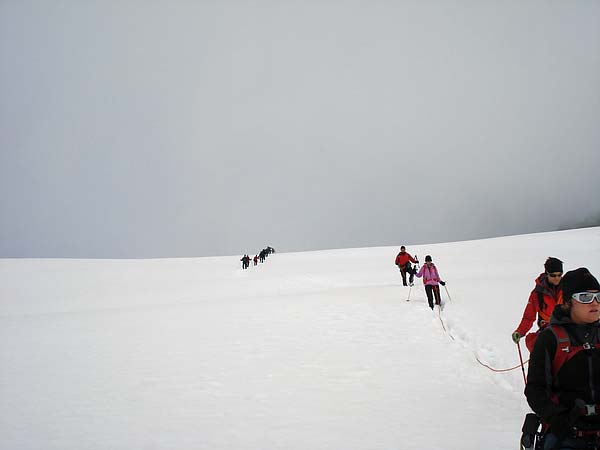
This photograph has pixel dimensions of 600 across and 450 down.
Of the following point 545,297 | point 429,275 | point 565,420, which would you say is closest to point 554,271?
point 545,297

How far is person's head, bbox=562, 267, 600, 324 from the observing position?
3383 millimetres

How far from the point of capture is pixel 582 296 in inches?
133

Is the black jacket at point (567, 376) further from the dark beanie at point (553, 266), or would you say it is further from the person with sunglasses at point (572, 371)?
the dark beanie at point (553, 266)

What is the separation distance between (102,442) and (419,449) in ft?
15.8

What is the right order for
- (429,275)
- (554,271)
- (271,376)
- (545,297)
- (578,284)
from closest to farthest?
(578,284) < (554,271) < (545,297) < (271,376) < (429,275)

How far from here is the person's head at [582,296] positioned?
3.38 m

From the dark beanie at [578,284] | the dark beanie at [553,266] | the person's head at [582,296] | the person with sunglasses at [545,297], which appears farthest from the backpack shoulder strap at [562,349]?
the dark beanie at [553,266]

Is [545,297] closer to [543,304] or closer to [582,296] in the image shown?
[543,304]

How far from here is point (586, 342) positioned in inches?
132

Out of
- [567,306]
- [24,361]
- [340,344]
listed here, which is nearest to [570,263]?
[340,344]

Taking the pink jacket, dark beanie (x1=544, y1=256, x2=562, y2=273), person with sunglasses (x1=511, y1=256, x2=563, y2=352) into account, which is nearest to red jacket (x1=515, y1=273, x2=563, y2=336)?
person with sunglasses (x1=511, y1=256, x2=563, y2=352)

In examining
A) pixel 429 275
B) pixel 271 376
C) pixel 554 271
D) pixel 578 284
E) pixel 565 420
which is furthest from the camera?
pixel 429 275

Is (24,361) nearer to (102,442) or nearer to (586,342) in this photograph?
(102,442)

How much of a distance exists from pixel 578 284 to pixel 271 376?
686 cm
